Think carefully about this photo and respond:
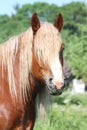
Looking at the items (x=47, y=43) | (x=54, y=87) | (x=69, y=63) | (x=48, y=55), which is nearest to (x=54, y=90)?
(x=54, y=87)

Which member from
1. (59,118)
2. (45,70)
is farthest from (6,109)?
(59,118)

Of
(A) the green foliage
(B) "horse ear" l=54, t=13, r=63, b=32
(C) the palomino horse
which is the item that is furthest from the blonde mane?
(A) the green foliage

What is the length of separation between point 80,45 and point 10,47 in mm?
37149

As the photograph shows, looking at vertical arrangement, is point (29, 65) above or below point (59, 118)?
above

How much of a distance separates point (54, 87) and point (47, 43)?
18.0 inches

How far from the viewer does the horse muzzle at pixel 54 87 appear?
180 inches

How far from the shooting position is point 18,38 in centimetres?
508

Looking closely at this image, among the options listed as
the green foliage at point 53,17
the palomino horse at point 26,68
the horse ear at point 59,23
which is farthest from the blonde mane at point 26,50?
the green foliage at point 53,17

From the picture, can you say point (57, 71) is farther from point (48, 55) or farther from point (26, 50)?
point (26, 50)

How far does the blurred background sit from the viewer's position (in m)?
8.50

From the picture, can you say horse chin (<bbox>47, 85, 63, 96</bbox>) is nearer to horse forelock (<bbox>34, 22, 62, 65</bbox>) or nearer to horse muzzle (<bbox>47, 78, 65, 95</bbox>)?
horse muzzle (<bbox>47, 78, 65, 95</bbox>)

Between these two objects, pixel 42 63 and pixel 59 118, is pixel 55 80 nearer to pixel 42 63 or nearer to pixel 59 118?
pixel 42 63

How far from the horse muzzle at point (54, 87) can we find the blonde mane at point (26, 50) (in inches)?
7.9

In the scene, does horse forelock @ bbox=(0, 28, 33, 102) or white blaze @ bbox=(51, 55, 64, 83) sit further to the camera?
horse forelock @ bbox=(0, 28, 33, 102)
